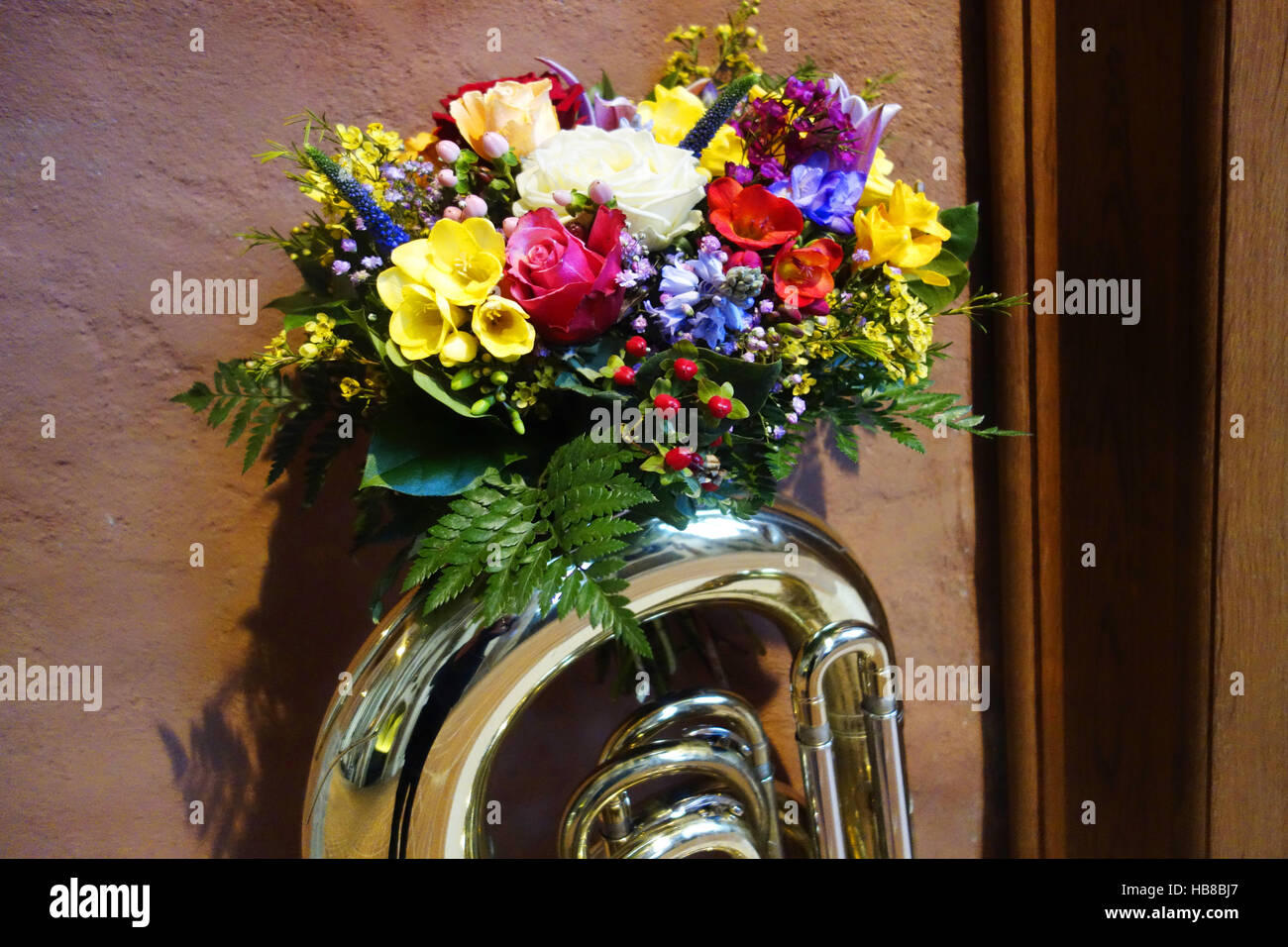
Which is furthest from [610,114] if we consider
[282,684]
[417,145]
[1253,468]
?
[1253,468]

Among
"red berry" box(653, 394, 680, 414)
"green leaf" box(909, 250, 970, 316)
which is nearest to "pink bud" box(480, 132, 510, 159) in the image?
"red berry" box(653, 394, 680, 414)

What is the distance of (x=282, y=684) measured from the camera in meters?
0.76

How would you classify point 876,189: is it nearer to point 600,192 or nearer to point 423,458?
point 600,192

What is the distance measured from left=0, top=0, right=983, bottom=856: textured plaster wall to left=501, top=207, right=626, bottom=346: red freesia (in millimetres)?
279

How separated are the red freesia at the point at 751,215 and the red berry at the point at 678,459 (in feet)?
0.51

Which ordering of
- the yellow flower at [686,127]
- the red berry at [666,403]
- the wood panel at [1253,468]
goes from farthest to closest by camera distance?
1. the wood panel at [1253,468]
2. the yellow flower at [686,127]
3. the red berry at [666,403]

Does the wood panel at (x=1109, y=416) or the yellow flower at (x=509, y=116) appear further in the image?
the wood panel at (x=1109, y=416)

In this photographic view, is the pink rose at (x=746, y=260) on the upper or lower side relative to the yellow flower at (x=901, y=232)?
lower

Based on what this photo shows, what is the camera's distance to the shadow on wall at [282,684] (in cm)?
74

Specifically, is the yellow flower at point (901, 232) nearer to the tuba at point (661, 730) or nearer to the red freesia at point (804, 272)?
the red freesia at point (804, 272)

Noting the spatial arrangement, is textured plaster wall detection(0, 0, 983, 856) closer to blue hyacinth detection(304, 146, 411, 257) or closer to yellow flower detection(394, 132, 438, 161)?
yellow flower detection(394, 132, 438, 161)

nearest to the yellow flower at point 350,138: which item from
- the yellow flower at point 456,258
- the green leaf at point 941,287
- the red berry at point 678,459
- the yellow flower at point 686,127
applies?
the yellow flower at point 456,258
